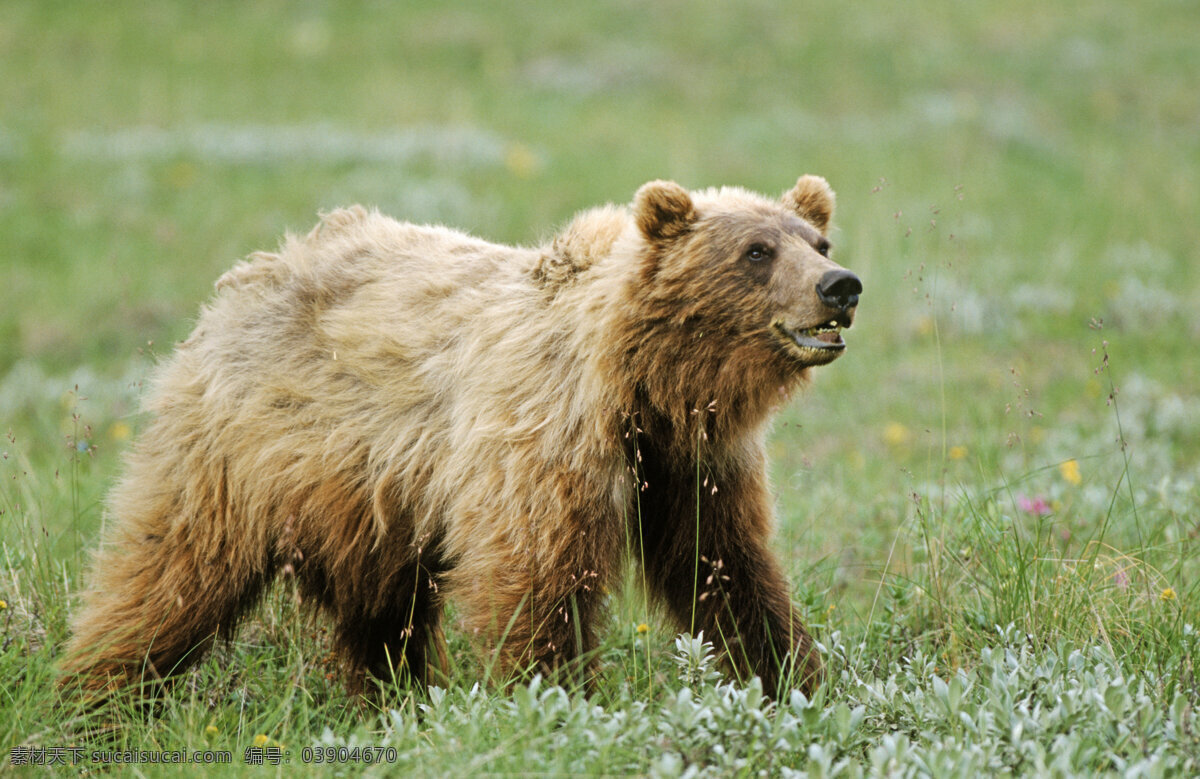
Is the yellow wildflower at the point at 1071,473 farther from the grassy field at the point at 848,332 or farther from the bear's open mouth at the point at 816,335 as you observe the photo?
the bear's open mouth at the point at 816,335

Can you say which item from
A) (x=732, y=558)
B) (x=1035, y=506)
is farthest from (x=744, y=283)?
(x=1035, y=506)

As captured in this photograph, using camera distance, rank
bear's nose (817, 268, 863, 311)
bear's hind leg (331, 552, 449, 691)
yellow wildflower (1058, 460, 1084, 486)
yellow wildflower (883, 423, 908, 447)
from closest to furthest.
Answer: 1. bear's nose (817, 268, 863, 311)
2. bear's hind leg (331, 552, 449, 691)
3. yellow wildflower (1058, 460, 1084, 486)
4. yellow wildflower (883, 423, 908, 447)

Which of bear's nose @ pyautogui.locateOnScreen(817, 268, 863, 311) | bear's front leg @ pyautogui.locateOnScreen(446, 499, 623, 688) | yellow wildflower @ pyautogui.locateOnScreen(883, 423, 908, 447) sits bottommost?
yellow wildflower @ pyautogui.locateOnScreen(883, 423, 908, 447)

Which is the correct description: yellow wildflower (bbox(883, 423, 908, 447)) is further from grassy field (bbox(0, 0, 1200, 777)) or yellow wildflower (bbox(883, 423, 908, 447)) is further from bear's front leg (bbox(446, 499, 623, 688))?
bear's front leg (bbox(446, 499, 623, 688))

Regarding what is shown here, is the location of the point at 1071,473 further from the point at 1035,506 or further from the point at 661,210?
the point at 661,210

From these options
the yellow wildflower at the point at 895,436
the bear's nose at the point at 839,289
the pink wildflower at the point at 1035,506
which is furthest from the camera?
the yellow wildflower at the point at 895,436

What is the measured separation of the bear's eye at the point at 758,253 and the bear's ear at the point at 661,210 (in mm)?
246

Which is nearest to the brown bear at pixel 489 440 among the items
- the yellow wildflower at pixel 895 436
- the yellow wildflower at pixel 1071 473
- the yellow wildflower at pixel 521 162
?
the yellow wildflower at pixel 1071 473

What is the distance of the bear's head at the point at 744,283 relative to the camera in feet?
12.0

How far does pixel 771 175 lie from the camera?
13.7m

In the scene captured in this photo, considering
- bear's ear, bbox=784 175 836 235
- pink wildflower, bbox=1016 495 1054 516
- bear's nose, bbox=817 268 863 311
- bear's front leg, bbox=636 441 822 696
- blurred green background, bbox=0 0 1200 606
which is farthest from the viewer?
blurred green background, bbox=0 0 1200 606

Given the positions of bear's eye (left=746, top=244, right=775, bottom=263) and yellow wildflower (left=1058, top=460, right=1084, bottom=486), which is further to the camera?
yellow wildflower (left=1058, top=460, right=1084, bottom=486)

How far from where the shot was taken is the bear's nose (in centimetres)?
357

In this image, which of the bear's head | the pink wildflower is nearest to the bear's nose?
the bear's head
